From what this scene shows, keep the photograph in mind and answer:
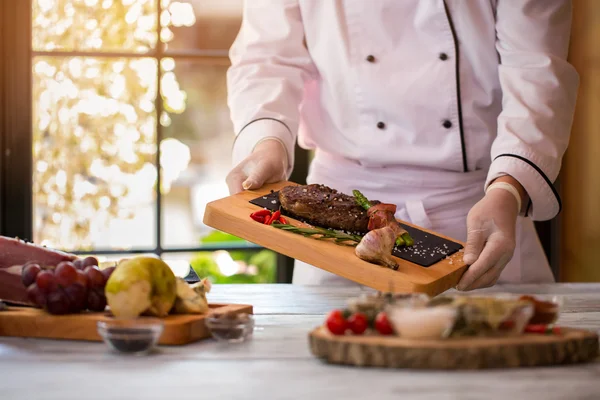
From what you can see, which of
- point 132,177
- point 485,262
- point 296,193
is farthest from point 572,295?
point 132,177

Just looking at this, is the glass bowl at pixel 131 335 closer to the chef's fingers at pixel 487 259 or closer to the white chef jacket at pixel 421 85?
the chef's fingers at pixel 487 259

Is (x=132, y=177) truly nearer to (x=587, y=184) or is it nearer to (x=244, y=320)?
(x=587, y=184)

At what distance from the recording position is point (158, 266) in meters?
1.26

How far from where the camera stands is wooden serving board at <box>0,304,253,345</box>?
1.22m

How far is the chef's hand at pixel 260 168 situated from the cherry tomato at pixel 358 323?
3.28ft

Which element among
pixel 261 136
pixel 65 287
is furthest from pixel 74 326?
pixel 261 136

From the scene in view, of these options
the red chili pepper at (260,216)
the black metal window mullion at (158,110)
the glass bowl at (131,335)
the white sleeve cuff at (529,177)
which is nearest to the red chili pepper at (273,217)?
the red chili pepper at (260,216)

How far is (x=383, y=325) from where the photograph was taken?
3.46 ft

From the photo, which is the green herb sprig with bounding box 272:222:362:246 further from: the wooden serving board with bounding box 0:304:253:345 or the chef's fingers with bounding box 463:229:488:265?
the wooden serving board with bounding box 0:304:253:345

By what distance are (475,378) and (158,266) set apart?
1.68ft

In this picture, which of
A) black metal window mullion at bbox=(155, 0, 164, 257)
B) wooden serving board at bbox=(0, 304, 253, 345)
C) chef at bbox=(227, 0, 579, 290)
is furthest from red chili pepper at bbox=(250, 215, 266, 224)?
black metal window mullion at bbox=(155, 0, 164, 257)

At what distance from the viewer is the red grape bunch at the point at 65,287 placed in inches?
50.0

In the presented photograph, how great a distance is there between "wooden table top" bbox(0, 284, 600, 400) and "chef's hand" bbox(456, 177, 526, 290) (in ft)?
1.99

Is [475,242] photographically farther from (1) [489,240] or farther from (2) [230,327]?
(2) [230,327]
